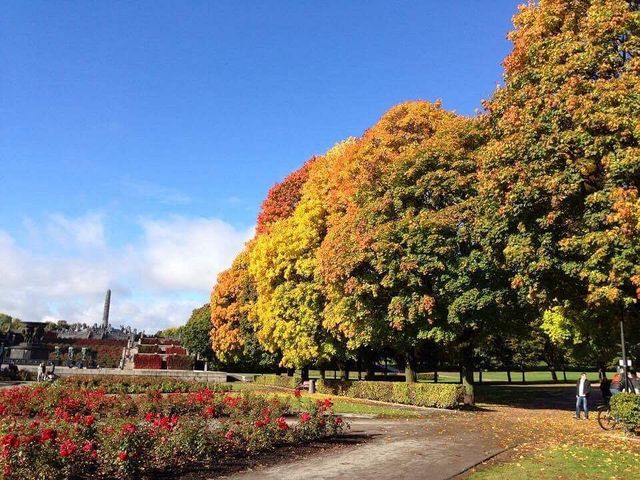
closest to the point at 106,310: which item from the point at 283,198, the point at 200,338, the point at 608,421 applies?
the point at 200,338

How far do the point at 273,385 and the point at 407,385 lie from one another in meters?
18.7

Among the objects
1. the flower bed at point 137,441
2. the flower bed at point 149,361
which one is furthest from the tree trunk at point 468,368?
the flower bed at point 149,361

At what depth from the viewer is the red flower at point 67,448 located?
26.0ft

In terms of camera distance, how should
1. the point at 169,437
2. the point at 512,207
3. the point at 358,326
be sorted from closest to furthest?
the point at 169,437 < the point at 512,207 < the point at 358,326

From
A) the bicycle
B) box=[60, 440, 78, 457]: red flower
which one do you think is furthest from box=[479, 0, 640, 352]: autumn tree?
box=[60, 440, 78, 457]: red flower

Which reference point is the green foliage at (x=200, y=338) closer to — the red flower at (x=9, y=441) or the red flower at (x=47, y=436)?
the red flower at (x=47, y=436)

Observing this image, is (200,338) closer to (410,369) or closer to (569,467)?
(410,369)

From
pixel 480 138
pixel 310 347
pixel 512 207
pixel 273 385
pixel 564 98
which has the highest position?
pixel 480 138

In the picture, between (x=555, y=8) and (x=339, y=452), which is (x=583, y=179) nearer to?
(x=555, y=8)

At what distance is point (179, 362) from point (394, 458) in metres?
40.7

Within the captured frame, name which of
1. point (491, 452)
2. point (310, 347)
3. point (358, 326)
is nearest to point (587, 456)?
point (491, 452)

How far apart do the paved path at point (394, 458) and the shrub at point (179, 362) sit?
116 ft

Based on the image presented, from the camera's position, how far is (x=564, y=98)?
16000 mm

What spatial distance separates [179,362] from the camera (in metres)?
48.6
